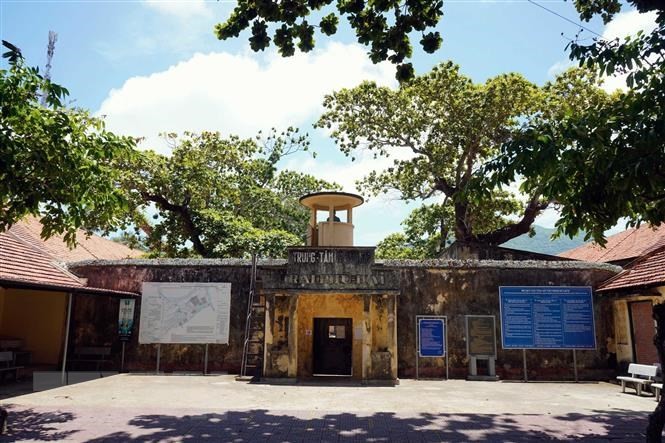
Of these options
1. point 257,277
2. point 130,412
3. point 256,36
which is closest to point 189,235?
point 257,277

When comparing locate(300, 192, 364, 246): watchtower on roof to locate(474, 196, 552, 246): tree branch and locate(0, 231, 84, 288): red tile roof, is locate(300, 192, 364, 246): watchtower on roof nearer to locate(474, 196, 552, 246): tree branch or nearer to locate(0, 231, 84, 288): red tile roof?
locate(0, 231, 84, 288): red tile roof

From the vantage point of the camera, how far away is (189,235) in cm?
2417

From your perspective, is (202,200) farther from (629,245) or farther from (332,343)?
(629,245)

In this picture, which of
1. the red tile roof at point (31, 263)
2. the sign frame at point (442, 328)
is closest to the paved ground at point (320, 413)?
the sign frame at point (442, 328)

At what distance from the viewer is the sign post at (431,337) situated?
15.4 m

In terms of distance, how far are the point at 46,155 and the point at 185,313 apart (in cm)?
864

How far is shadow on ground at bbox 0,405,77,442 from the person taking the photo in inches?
302

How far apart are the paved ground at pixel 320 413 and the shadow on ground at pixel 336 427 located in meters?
0.02

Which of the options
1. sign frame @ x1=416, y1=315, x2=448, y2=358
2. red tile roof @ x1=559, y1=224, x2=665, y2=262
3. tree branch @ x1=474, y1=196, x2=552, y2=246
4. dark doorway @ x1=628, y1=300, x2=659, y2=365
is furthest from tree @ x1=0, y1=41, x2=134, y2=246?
tree branch @ x1=474, y1=196, x2=552, y2=246

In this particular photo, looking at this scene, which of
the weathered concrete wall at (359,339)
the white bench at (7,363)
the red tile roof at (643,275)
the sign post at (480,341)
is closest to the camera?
the white bench at (7,363)

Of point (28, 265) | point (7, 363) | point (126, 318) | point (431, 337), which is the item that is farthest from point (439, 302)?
point (7, 363)

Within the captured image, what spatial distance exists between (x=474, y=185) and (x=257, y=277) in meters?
9.70

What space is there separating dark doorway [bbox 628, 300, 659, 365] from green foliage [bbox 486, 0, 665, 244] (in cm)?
760

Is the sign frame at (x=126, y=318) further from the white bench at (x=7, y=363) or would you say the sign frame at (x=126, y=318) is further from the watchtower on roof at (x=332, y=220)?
the watchtower on roof at (x=332, y=220)
